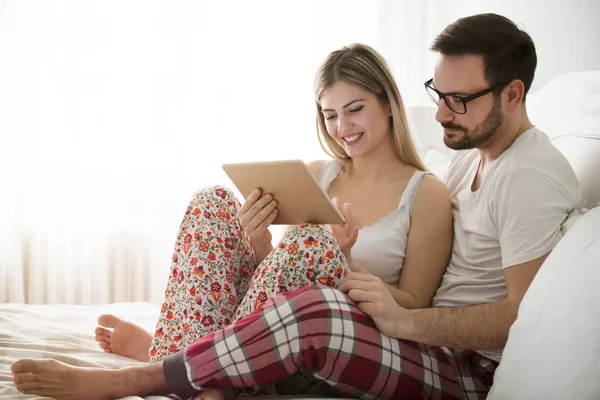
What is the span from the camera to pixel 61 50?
2871mm

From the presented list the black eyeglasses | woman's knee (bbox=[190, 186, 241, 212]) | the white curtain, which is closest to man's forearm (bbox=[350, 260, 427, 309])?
woman's knee (bbox=[190, 186, 241, 212])

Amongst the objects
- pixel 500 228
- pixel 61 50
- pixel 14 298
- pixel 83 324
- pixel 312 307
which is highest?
pixel 61 50

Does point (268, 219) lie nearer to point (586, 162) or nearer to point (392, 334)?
point (392, 334)

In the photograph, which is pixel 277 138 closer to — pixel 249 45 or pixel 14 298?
pixel 249 45

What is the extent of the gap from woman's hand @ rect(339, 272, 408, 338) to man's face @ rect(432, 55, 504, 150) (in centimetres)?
40

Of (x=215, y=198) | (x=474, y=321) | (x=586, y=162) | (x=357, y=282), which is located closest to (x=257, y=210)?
(x=215, y=198)

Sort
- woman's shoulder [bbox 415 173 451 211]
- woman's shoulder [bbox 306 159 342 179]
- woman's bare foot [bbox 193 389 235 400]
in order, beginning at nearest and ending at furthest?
woman's bare foot [bbox 193 389 235 400] < woman's shoulder [bbox 415 173 451 211] < woman's shoulder [bbox 306 159 342 179]

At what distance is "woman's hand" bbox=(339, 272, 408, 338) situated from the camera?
130 cm

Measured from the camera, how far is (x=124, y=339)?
168cm

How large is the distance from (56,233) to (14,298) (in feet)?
1.07

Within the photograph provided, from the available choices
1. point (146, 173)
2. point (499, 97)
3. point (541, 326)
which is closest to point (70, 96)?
point (146, 173)

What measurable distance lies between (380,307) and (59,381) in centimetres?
62

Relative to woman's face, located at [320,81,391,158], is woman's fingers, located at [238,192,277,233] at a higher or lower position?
lower

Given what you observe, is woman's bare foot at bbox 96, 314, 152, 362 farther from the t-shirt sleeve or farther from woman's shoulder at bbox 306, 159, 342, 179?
the t-shirt sleeve
